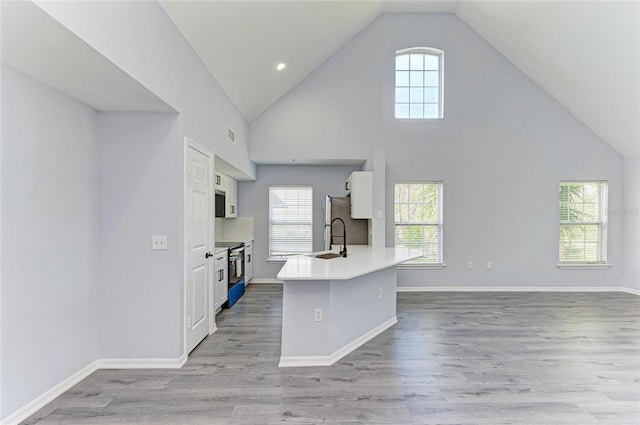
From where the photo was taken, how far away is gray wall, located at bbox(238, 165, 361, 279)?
20.6 ft

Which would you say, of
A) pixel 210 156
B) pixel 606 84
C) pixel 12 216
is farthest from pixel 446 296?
pixel 12 216

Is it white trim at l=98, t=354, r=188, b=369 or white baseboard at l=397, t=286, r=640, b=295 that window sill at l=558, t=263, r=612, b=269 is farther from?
white trim at l=98, t=354, r=188, b=369

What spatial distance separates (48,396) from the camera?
7.48 feet

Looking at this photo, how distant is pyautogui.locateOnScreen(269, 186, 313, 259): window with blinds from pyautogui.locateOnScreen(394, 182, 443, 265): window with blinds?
5.67ft

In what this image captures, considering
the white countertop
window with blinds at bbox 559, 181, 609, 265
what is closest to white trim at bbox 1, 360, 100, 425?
the white countertop

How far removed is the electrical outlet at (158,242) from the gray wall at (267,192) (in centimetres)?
345

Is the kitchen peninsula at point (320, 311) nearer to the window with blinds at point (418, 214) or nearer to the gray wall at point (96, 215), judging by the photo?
the gray wall at point (96, 215)

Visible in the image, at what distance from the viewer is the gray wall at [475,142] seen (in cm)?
576

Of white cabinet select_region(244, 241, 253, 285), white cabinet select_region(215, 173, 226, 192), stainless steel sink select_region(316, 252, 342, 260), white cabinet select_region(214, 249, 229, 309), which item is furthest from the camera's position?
white cabinet select_region(244, 241, 253, 285)

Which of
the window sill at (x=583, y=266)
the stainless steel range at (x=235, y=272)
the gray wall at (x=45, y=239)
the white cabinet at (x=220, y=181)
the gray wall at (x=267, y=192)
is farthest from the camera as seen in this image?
the gray wall at (x=267, y=192)

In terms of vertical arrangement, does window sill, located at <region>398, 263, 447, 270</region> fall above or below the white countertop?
below

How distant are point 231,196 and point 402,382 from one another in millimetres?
4288

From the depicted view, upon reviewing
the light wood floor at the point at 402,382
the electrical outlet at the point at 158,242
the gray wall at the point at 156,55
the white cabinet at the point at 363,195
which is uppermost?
the gray wall at the point at 156,55

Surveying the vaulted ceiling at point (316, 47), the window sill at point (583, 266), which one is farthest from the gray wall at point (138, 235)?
the window sill at point (583, 266)
